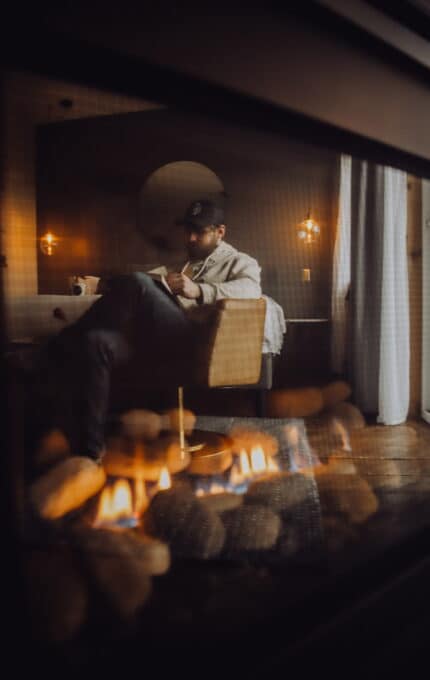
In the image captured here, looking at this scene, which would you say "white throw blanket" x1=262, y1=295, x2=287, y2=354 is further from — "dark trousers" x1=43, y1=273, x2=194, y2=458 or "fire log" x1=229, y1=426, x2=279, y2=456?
"dark trousers" x1=43, y1=273, x2=194, y2=458

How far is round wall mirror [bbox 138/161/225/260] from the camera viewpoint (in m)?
2.16

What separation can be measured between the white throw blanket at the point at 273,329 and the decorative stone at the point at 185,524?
77 cm

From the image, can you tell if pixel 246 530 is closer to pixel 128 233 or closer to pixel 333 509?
pixel 333 509

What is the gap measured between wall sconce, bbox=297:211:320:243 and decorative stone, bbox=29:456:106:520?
1555mm

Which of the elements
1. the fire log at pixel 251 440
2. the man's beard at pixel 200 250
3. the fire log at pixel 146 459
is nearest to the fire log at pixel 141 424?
the fire log at pixel 146 459

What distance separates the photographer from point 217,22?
42 centimetres

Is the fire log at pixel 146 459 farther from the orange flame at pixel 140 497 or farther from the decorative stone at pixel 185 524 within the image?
the decorative stone at pixel 185 524

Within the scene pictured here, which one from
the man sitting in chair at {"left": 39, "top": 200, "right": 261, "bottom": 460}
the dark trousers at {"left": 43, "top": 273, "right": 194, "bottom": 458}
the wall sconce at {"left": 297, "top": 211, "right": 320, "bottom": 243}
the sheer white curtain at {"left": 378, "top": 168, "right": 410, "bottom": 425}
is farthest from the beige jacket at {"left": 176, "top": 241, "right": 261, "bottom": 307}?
the wall sconce at {"left": 297, "top": 211, "right": 320, "bottom": 243}

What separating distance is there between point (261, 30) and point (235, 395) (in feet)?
6.15

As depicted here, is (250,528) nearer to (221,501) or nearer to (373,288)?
(221,501)

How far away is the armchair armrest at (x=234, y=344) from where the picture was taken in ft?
4.38

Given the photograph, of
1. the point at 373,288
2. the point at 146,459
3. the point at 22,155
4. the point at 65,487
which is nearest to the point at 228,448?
the point at 146,459

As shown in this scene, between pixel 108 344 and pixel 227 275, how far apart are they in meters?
0.44

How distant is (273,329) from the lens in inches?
72.5
